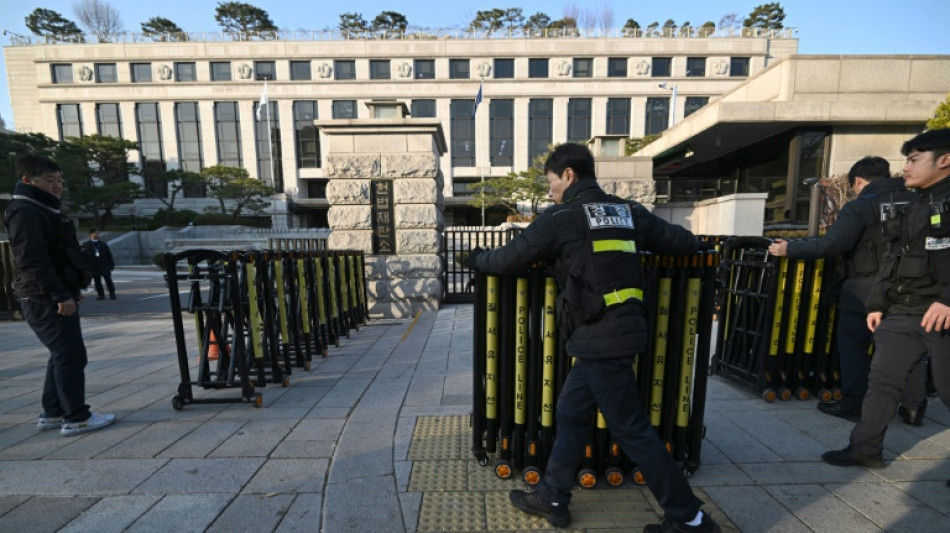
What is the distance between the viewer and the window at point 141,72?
1569 inches

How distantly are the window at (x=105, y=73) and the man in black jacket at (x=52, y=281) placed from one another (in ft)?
172

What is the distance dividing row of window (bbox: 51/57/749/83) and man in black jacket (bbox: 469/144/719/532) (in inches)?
1655

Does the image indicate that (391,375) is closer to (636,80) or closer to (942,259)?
(942,259)

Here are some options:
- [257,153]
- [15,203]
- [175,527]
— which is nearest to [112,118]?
[257,153]

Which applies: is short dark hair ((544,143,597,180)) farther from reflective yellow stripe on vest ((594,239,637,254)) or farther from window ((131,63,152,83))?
window ((131,63,152,83))

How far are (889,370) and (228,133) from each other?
48.4m

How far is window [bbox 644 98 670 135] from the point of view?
38875 mm

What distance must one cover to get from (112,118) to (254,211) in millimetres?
18177

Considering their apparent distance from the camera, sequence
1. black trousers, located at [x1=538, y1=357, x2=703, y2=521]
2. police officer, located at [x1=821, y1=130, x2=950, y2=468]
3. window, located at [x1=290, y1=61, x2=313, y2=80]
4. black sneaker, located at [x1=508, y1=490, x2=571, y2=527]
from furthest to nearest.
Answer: window, located at [x1=290, y1=61, x2=313, y2=80] < police officer, located at [x1=821, y1=130, x2=950, y2=468] < black sneaker, located at [x1=508, y1=490, x2=571, y2=527] < black trousers, located at [x1=538, y1=357, x2=703, y2=521]

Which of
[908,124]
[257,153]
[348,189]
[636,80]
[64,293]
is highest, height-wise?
[636,80]

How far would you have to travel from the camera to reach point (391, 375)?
4.50 meters


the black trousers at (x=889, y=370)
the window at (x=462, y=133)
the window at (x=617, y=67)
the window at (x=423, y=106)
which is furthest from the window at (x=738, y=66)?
the black trousers at (x=889, y=370)

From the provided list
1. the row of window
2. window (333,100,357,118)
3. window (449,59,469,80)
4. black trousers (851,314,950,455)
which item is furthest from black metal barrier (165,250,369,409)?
the row of window

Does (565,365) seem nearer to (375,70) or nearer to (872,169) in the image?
(872,169)
